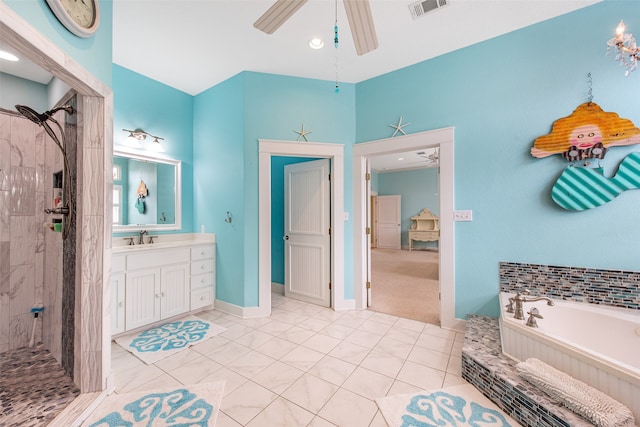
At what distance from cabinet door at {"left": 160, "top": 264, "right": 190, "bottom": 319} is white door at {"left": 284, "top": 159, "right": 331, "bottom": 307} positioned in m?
1.33

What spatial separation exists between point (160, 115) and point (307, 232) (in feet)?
7.89

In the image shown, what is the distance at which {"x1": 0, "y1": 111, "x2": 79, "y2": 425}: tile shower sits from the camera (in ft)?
6.68

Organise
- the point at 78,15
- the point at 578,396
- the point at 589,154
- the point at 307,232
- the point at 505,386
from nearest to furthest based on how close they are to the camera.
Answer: the point at 578,396, the point at 78,15, the point at 505,386, the point at 589,154, the point at 307,232

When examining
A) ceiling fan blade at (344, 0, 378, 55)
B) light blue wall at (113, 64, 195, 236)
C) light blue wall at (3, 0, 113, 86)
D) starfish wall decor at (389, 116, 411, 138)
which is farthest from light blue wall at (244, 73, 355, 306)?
ceiling fan blade at (344, 0, 378, 55)

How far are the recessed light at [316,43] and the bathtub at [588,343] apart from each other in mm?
2924

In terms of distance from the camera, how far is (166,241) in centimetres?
314

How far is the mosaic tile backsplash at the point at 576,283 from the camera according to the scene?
6.39ft

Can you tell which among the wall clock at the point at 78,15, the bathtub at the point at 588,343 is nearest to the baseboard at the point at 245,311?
the bathtub at the point at 588,343

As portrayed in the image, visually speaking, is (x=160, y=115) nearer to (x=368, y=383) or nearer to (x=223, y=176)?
(x=223, y=176)

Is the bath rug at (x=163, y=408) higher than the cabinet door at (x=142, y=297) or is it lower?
lower

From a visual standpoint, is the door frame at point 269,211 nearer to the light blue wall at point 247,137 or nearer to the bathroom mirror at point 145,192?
the light blue wall at point 247,137

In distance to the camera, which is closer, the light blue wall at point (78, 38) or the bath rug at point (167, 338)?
the light blue wall at point (78, 38)

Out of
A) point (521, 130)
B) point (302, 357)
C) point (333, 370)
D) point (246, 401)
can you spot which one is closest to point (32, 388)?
point (246, 401)

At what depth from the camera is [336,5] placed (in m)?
1.87
